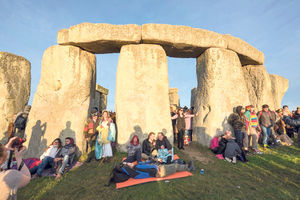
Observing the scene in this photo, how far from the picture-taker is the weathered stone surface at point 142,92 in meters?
5.66

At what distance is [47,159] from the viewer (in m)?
4.26

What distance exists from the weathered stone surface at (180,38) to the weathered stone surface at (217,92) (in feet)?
1.17

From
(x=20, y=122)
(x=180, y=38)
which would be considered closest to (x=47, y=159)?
(x=20, y=122)

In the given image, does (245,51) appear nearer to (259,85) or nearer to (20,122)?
(259,85)

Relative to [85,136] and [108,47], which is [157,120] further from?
[108,47]

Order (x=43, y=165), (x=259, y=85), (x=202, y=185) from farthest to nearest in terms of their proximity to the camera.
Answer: (x=259, y=85) < (x=43, y=165) < (x=202, y=185)

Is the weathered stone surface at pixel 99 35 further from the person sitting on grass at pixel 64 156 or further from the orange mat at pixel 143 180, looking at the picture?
the orange mat at pixel 143 180

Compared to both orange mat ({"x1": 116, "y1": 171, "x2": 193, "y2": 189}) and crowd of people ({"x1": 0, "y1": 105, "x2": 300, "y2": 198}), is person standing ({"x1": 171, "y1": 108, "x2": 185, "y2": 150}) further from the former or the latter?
orange mat ({"x1": 116, "y1": 171, "x2": 193, "y2": 189})

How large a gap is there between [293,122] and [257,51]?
13.7ft

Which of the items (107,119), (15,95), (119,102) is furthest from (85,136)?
(15,95)

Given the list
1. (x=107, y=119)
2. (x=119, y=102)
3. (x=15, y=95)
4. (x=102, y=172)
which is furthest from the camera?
(x=15, y=95)

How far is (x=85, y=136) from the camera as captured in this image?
5562mm

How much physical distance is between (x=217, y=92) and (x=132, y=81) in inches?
125

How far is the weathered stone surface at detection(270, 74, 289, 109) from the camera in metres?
8.98
